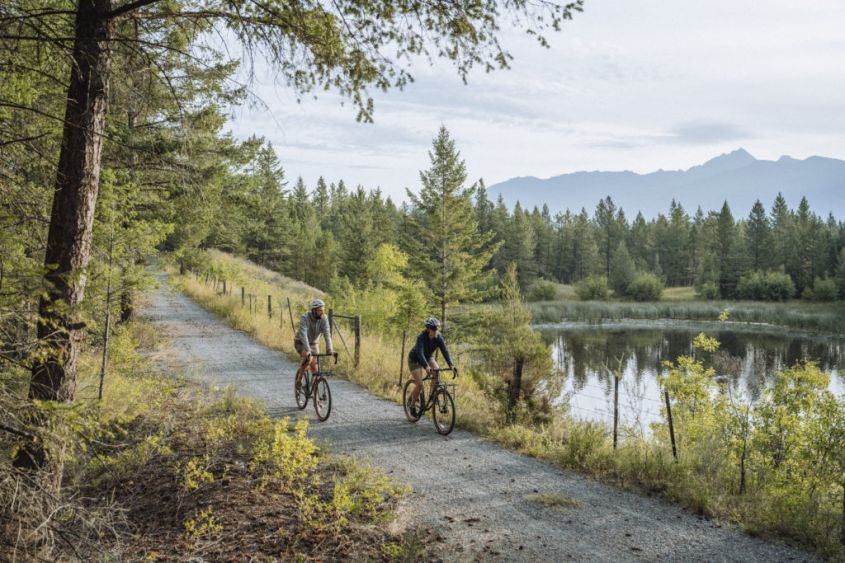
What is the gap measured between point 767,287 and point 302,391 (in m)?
84.2

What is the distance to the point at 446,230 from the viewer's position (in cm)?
3359

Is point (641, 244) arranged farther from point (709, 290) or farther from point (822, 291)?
point (822, 291)

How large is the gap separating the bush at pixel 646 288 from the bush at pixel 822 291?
18.6m

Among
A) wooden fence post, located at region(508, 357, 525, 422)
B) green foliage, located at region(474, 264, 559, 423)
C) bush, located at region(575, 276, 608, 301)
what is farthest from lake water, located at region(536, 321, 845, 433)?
bush, located at region(575, 276, 608, 301)

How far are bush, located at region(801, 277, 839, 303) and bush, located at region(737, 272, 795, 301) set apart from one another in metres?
2.16

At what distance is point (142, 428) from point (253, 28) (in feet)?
21.0

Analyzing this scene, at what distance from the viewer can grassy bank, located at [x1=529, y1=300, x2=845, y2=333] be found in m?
59.3

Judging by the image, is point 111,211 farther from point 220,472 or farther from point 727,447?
point 727,447

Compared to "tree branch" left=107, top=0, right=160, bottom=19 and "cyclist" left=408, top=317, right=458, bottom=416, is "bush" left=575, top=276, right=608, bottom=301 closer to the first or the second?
"cyclist" left=408, top=317, right=458, bottom=416

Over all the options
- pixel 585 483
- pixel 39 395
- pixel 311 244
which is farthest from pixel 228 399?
pixel 311 244

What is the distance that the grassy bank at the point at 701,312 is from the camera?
59300mm

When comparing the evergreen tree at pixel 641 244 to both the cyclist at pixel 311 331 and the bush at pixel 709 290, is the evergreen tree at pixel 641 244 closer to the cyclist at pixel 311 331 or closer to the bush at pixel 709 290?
the bush at pixel 709 290

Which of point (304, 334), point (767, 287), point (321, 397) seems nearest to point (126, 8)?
point (304, 334)

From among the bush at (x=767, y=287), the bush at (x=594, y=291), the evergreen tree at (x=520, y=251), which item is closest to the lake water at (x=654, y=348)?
the bush at (x=594, y=291)
